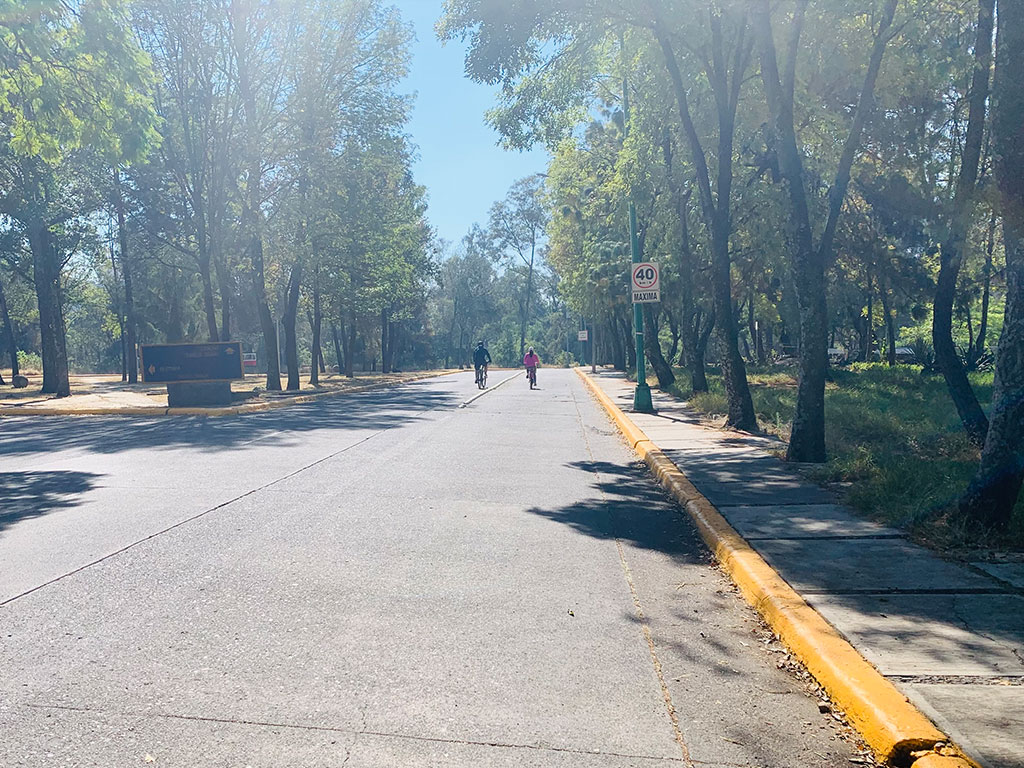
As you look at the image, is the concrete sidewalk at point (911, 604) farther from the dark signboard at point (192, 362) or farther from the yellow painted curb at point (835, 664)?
the dark signboard at point (192, 362)

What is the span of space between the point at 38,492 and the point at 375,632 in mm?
6560

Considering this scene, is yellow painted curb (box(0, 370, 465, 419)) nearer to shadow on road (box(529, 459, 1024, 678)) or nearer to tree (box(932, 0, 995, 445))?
tree (box(932, 0, 995, 445))

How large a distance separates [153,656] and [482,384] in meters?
31.7

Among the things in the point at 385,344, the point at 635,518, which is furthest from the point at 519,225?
the point at 635,518

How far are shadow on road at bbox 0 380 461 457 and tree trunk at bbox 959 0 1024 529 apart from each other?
10.9m

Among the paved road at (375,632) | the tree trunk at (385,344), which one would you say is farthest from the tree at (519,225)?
the paved road at (375,632)

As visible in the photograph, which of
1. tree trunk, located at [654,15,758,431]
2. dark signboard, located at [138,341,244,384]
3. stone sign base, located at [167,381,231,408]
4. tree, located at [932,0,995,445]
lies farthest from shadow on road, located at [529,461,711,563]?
stone sign base, located at [167,381,231,408]

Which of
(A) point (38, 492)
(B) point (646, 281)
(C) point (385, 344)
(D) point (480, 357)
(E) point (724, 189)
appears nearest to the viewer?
(A) point (38, 492)

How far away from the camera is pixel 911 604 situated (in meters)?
5.45

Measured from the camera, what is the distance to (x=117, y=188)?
32312 millimetres

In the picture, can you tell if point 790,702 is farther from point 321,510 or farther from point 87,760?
point 321,510

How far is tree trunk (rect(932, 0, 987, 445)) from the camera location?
35.8ft

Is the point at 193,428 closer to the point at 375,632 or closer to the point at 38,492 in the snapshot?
the point at 38,492

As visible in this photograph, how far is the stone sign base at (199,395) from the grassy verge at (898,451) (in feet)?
40.2
